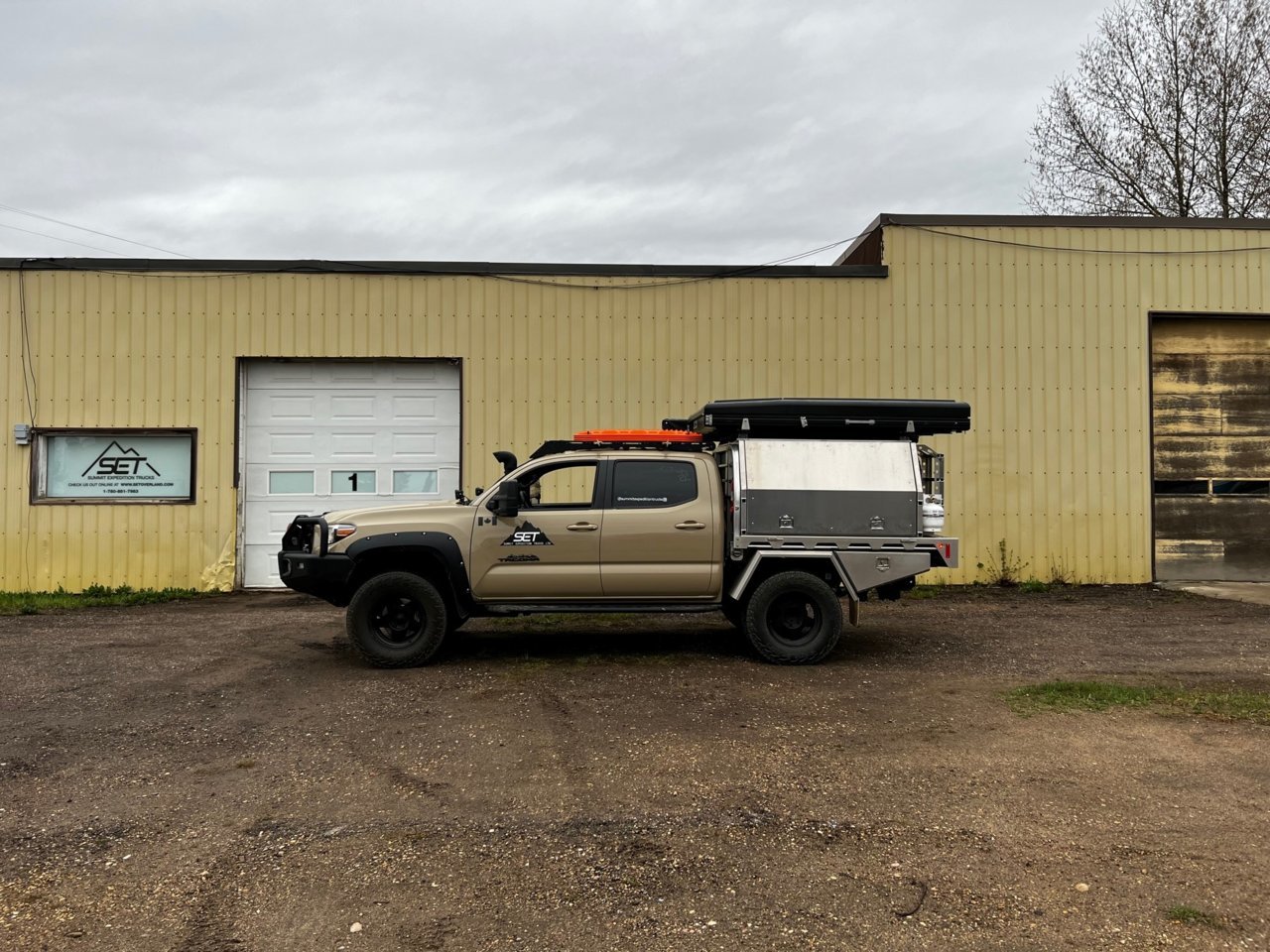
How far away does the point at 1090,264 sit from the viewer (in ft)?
44.7

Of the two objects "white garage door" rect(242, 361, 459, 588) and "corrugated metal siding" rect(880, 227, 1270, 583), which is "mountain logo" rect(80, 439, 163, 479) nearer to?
"white garage door" rect(242, 361, 459, 588)

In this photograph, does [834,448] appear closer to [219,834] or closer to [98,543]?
[219,834]

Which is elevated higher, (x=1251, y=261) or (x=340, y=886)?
(x=1251, y=261)

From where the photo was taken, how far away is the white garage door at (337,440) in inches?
519

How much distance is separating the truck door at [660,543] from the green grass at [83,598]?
25.2ft

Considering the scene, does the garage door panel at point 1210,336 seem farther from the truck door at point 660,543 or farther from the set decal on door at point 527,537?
the set decal on door at point 527,537

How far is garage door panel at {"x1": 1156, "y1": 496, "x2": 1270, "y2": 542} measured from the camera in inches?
539

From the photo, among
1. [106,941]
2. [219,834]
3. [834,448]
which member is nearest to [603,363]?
[834,448]

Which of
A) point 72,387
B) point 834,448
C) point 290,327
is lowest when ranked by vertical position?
point 834,448

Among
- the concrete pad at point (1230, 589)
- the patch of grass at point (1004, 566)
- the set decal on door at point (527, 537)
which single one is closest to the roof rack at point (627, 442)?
the set decal on door at point (527, 537)

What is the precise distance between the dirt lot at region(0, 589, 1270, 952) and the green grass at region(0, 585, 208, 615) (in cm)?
397

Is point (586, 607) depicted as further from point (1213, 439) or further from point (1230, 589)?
point (1213, 439)

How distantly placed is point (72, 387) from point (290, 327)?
314 centimetres

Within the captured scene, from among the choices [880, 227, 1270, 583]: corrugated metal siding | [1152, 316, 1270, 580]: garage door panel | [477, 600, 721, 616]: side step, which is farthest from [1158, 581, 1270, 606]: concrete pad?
[477, 600, 721, 616]: side step
